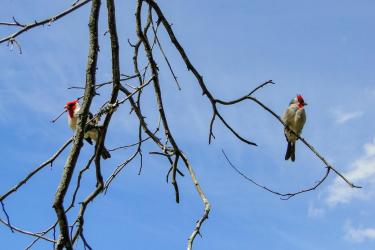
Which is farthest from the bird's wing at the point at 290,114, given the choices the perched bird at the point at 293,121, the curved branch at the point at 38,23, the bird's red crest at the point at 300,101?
the curved branch at the point at 38,23

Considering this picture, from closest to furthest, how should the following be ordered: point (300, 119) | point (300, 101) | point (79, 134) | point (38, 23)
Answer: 1. point (79, 134)
2. point (38, 23)
3. point (300, 119)
4. point (300, 101)

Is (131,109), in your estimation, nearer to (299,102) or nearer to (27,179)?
(27,179)

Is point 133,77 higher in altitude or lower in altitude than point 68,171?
higher

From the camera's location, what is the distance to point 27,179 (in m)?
2.94

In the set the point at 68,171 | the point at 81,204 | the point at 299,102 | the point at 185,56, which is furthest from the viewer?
the point at 299,102

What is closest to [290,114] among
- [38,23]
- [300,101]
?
[300,101]

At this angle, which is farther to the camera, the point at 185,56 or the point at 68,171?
the point at 185,56

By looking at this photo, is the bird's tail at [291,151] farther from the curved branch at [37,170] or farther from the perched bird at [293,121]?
the curved branch at [37,170]

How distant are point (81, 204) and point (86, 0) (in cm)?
120

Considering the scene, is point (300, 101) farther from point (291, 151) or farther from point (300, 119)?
point (291, 151)

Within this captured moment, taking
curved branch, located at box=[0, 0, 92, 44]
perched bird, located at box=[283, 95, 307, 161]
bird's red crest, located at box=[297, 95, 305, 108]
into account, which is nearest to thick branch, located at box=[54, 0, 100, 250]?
curved branch, located at box=[0, 0, 92, 44]

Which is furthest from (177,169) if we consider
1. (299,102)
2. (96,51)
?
(299,102)

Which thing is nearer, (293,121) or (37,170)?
(37,170)

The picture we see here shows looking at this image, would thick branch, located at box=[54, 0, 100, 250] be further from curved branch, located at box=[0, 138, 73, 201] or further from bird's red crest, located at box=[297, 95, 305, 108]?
bird's red crest, located at box=[297, 95, 305, 108]
